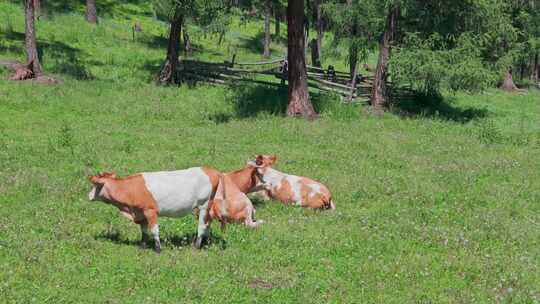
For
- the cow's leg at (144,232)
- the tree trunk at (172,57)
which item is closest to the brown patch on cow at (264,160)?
the cow's leg at (144,232)

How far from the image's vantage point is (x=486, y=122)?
97.9 ft

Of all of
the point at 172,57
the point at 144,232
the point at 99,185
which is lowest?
the point at 144,232

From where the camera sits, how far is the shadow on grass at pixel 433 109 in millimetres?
29969

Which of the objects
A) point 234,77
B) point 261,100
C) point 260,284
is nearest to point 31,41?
point 234,77

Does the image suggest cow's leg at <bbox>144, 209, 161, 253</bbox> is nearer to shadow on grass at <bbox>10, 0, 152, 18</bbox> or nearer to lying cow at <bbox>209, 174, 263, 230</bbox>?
lying cow at <bbox>209, 174, 263, 230</bbox>

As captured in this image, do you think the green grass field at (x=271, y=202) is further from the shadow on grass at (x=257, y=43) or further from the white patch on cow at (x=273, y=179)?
the shadow on grass at (x=257, y=43)

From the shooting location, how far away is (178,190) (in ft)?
35.6

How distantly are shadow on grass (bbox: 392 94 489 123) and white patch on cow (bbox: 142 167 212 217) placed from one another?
63.2 ft

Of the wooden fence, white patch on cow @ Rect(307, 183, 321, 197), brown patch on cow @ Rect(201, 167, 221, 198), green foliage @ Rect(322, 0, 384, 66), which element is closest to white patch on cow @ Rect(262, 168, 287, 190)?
white patch on cow @ Rect(307, 183, 321, 197)

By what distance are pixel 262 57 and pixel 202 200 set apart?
41683mm

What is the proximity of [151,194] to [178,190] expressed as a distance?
435 mm

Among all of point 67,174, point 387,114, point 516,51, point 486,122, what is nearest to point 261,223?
point 67,174

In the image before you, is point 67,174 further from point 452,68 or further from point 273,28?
point 273,28

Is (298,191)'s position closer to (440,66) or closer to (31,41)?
(440,66)
